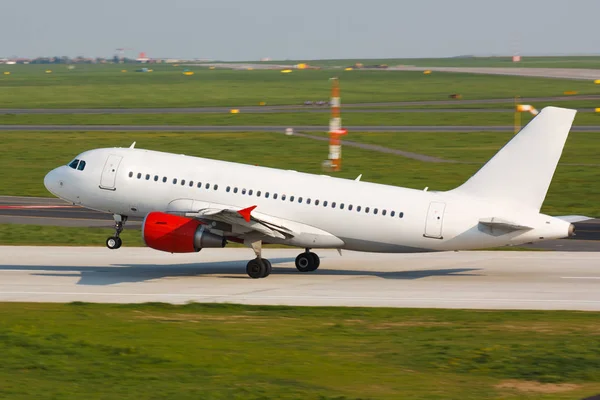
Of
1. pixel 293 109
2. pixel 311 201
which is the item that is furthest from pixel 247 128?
pixel 311 201

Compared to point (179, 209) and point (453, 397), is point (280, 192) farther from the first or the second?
point (453, 397)

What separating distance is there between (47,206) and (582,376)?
44737 millimetres

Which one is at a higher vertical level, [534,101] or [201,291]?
[534,101]

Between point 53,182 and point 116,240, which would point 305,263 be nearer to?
point 116,240

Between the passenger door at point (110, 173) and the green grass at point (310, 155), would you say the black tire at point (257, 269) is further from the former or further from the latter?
the green grass at point (310, 155)

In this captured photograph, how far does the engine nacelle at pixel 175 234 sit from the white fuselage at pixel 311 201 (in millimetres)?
2119

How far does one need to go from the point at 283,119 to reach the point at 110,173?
3476 inches

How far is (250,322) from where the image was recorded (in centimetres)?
3294

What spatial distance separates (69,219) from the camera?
5900cm

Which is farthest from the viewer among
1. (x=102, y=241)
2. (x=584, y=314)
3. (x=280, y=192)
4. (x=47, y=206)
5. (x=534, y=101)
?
(x=534, y=101)

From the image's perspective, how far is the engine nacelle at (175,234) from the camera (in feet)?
134

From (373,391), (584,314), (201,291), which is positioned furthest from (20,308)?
(584,314)

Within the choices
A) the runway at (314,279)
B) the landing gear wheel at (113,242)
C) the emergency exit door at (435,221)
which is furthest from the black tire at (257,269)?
the emergency exit door at (435,221)

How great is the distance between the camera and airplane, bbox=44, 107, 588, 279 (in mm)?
40375
